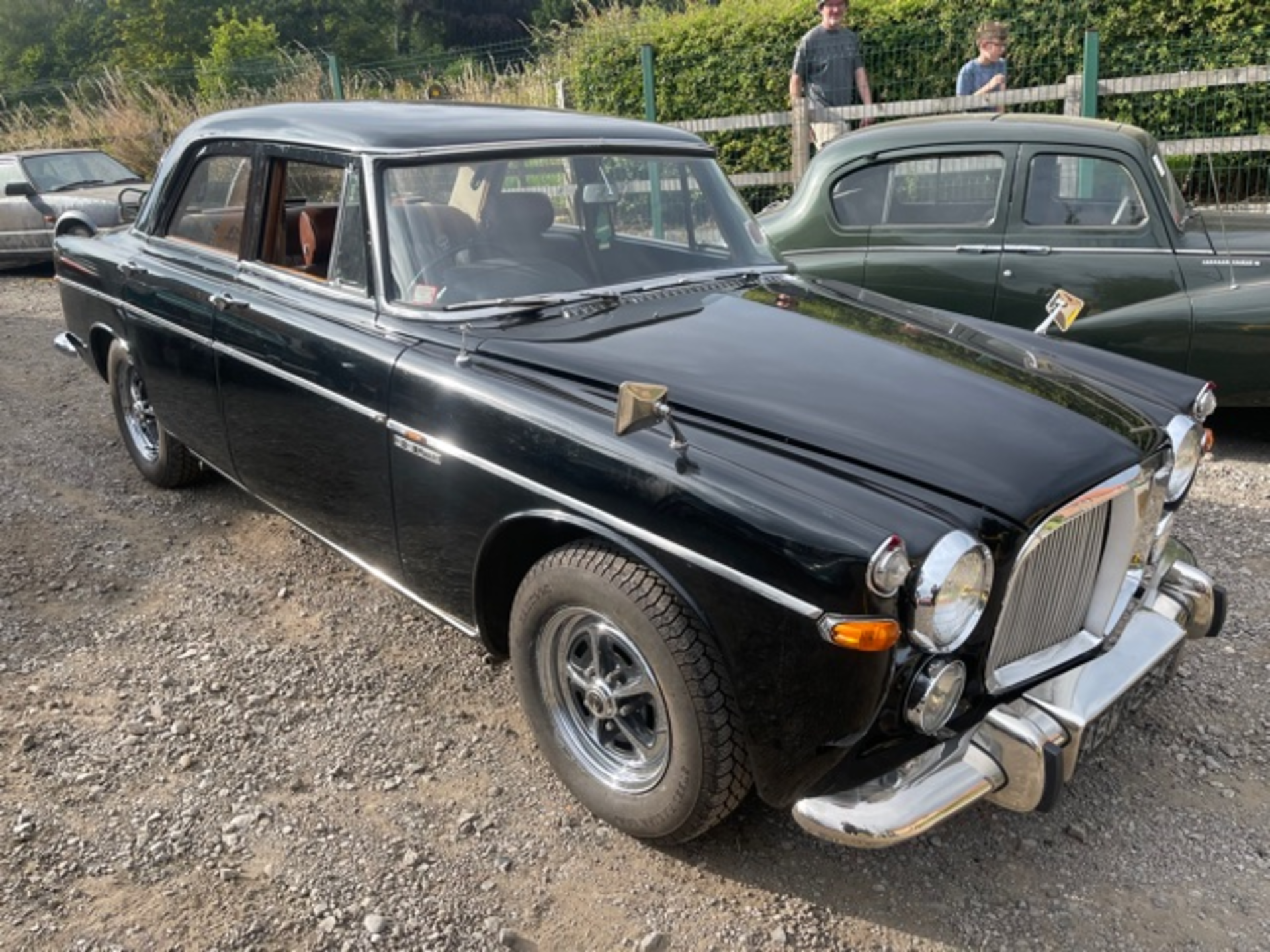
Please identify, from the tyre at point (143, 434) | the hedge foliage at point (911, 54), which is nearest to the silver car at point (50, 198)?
the hedge foliage at point (911, 54)

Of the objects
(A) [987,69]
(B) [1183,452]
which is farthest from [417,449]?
(A) [987,69]

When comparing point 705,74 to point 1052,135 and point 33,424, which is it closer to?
point 1052,135

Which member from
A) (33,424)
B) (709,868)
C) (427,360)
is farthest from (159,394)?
(709,868)

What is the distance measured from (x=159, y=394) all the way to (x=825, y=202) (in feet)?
12.5

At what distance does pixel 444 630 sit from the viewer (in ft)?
12.6

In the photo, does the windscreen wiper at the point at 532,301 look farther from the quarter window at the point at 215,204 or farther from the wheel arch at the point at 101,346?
the wheel arch at the point at 101,346

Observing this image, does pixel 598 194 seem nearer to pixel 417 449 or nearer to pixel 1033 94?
pixel 417 449

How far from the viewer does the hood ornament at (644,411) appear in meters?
2.39

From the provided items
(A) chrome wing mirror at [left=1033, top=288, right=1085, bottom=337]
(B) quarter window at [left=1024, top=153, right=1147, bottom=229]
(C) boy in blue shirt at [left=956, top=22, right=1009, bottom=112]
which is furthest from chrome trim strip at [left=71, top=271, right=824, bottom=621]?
(C) boy in blue shirt at [left=956, top=22, right=1009, bottom=112]

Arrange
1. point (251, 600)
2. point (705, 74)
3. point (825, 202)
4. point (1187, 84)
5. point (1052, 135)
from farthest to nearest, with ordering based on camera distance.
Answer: point (705, 74), point (1187, 84), point (825, 202), point (1052, 135), point (251, 600)

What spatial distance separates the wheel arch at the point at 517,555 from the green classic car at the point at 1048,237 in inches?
143

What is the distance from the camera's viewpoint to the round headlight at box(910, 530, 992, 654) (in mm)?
2193

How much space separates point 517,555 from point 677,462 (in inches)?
29.5

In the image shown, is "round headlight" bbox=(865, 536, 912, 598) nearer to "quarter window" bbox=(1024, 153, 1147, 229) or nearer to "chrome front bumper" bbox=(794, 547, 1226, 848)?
"chrome front bumper" bbox=(794, 547, 1226, 848)
